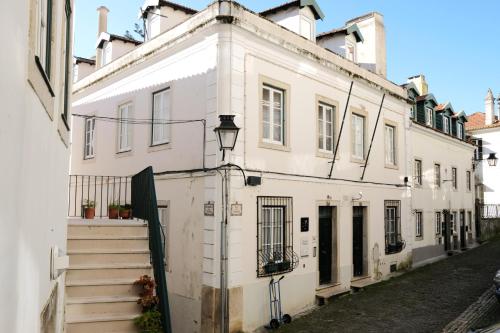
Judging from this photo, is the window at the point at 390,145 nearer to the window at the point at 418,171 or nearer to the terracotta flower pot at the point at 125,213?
the window at the point at 418,171

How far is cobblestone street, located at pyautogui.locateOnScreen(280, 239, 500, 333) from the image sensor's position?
10.1 metres

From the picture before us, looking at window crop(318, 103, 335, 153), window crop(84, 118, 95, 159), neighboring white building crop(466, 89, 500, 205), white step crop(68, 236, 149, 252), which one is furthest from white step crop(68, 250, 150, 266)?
neighboring white building crop(466, 89, 500, 205)

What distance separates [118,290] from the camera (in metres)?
6.14

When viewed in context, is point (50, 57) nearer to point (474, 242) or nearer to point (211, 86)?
point (211, 86)

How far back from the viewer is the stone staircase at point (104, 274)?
5680mm

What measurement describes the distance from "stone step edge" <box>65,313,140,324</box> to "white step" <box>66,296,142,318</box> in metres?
0.07

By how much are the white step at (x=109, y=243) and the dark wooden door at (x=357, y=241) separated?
8.74 metres

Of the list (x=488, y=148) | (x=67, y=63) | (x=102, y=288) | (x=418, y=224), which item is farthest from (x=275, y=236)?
(x=488, y=148)

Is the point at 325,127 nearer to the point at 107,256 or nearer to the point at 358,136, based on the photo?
the point at 358,136

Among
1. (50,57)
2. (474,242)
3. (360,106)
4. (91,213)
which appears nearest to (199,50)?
(91,213)

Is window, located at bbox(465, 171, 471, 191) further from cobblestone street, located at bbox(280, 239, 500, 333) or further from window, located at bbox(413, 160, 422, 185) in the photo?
cobblestone street, located at bbox(280, 239, 500, 333)

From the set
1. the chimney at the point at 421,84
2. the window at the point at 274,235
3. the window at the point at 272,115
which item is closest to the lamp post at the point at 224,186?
the window at the point at 274,235

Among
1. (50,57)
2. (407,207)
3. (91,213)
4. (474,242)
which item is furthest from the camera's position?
(474,242)

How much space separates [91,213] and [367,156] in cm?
856
